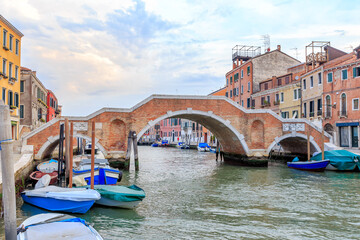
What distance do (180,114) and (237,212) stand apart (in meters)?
10.9

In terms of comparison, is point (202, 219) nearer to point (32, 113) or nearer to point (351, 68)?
point (351, 68)

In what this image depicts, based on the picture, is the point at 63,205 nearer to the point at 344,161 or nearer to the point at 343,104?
the point at 344,161

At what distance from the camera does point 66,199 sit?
8109 millimetres

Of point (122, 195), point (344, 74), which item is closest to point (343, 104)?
point (344, 74)

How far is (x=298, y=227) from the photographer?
7531 mm

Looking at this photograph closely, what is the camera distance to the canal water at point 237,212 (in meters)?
7.15

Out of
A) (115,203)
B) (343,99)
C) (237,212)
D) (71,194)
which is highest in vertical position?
(343,99)

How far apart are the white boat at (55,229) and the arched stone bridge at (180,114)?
466 inches

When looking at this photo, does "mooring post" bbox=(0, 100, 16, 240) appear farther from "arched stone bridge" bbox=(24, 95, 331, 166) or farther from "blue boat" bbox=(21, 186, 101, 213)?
"arched stone bridge" bbox=(24, 95, 331, 166)

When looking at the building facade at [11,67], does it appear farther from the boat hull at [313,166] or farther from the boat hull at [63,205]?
the boat hull at [313,166]

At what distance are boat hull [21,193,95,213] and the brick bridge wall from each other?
899 cm

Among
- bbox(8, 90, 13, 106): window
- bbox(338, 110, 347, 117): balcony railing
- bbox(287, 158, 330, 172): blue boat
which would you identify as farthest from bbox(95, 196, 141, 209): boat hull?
bbox(338, 110, 347, 117): balcony railing

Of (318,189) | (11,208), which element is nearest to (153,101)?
(318,189)

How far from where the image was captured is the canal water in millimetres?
7152
